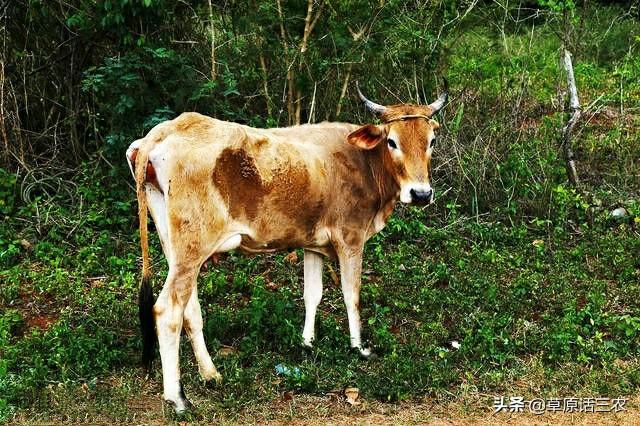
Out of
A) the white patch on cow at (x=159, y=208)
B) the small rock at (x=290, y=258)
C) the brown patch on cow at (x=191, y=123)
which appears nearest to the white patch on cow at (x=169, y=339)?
the white patch on cow at (x=159, y=208)

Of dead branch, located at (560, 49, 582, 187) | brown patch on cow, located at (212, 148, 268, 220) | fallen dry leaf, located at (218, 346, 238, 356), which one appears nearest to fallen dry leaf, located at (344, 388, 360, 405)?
fallen dry leaf, located at (218, 346, 238, 356)

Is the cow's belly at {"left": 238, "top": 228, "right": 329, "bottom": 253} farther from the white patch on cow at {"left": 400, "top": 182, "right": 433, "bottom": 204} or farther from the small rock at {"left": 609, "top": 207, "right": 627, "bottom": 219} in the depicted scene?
the small rock at {"left": 609, "top": 207, "right": 627, "bottom": 219}

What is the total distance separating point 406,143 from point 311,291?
128 cm

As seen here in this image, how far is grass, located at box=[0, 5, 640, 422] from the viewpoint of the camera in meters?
6.00

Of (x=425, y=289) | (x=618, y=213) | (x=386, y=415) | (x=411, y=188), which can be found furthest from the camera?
(x=618, y=213)

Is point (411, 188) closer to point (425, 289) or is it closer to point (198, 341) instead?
point (425, 289)

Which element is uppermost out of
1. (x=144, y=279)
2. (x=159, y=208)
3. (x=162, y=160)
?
(x=162, y=160)

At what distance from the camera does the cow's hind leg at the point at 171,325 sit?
5586mm

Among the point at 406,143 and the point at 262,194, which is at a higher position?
the point at 406,143

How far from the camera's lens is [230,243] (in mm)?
5844

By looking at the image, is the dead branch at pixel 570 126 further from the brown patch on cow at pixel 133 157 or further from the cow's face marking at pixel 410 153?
the brown patch on cow at pixel 133 157

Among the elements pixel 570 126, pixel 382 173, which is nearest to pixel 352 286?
pixel 382 173

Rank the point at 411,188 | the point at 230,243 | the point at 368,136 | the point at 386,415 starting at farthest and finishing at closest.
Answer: the point at 368,136 → the point at 411,188 → the point at 230,243 → the point at 386,415

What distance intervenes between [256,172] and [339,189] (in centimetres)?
81
